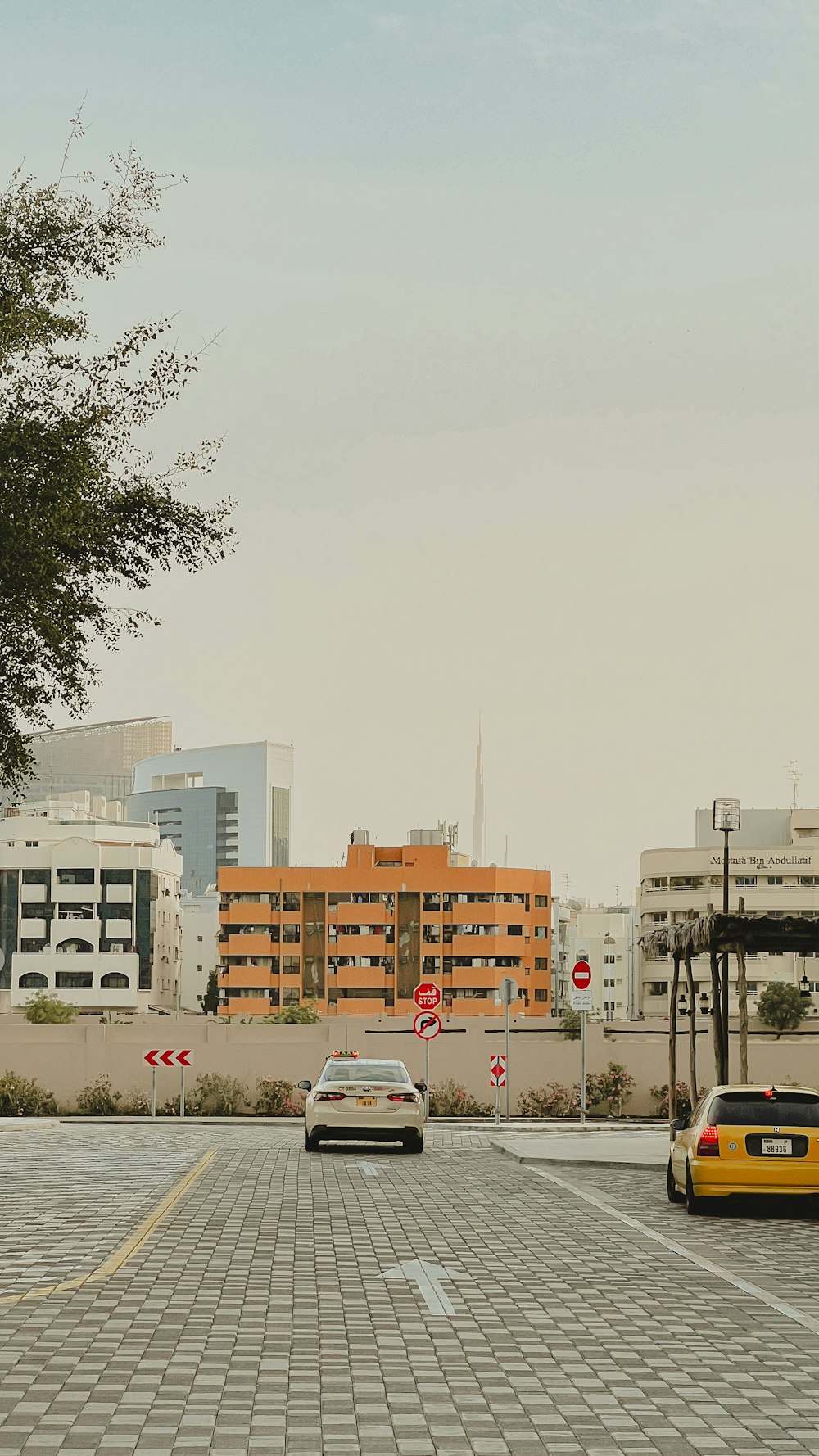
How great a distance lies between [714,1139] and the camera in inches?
699

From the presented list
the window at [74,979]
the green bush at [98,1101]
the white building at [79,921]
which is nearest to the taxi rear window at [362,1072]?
the green bush at [98,1101]

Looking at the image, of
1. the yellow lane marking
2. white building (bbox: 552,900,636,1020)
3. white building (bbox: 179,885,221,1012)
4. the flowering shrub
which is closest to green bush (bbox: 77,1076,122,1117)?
the flowering shrub

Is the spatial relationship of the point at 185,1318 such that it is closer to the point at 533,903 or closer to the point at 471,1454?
the point at 471,1454

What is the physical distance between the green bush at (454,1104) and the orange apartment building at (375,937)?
293 ft

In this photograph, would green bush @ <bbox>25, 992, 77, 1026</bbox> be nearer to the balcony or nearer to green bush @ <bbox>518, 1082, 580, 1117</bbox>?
the balcony

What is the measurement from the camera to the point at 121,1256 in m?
13.6

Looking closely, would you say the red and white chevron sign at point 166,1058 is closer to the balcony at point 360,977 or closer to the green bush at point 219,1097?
the green bush at point 219,1097

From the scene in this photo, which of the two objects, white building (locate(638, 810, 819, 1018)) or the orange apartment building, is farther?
white building (locate(638, 810, 819, 1018))

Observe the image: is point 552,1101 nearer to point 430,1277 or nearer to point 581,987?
point 581,987

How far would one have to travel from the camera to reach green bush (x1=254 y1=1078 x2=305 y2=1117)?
46125 millimetres

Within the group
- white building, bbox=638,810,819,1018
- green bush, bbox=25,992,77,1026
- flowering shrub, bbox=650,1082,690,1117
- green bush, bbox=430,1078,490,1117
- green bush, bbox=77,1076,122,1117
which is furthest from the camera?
white building, bbox=638,810,819,1018

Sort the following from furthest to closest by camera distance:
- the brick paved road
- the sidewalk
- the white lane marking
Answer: the sidewalk < the white lane marking < the brick paved road

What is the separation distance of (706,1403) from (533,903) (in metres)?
134

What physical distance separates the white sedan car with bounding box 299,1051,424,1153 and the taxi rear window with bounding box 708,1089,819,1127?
985cm
